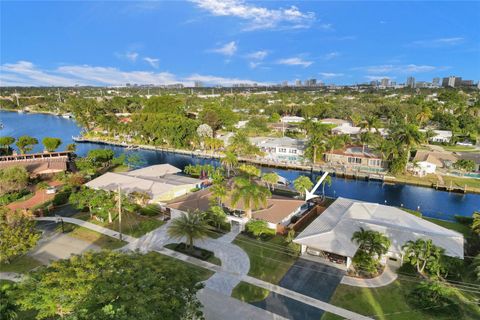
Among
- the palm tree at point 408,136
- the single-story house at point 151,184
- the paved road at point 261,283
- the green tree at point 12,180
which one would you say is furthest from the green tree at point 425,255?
the green tree at point 12,180

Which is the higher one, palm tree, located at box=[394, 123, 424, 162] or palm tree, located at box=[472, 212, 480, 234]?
palm tree, located at box=[394, 123, 424, 162]

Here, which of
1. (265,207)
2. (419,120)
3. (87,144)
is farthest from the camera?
(87,144)

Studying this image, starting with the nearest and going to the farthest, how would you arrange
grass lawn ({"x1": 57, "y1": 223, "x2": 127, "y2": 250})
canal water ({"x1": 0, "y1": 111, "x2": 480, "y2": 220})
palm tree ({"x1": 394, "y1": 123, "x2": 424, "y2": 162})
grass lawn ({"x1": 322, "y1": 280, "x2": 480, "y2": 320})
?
grass lawn ({"x1": 322, "y1": 280, "x2": 480, "y2": 320}) → grass lawn ({"x1": 57, "y1": 223, "x2": 127, "y2": 250}) → canal water ({"x1": 0, "y1": 111, "x2": 480, "y2": 220}) → palm tree ({"x1": 394, "y1": 123, "x2": 424, "y2": 162})

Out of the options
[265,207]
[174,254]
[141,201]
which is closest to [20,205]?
[141,201]

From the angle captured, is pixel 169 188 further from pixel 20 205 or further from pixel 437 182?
pixel 437 182

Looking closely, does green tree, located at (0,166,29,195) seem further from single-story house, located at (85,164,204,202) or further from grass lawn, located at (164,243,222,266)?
grass lawn, located at (164,243,222,266)

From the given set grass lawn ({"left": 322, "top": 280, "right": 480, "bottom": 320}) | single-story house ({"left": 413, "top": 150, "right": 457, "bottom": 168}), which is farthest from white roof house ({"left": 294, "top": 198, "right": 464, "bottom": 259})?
single-story house ({"left": 413, "top": 150, "right": 457, "bottom": 168})

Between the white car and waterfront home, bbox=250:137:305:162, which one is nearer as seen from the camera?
the white car
